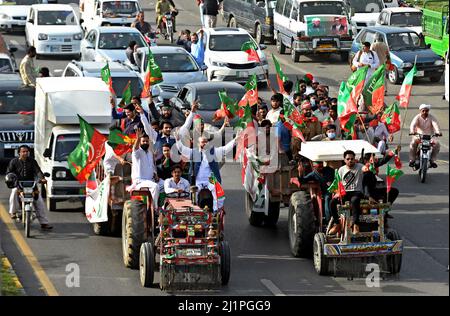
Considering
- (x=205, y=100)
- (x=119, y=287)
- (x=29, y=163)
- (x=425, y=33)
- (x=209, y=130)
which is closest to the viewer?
(x=119, y=287)

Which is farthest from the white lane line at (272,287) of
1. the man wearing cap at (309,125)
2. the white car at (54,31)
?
the white car at (54,31)

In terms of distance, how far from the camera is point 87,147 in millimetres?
23875

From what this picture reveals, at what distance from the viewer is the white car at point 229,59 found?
1588 inches

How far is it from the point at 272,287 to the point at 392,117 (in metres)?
7.42

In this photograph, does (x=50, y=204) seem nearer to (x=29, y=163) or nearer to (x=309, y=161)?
(x=29, y=163)

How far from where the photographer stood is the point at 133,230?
21.6 m

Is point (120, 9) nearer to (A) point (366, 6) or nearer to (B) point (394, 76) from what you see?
(A) point (366, 6)

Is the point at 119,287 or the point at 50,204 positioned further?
the point at 50,204

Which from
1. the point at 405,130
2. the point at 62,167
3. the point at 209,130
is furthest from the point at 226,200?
the point at 405,130

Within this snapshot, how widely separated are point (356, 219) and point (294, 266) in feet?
5.43

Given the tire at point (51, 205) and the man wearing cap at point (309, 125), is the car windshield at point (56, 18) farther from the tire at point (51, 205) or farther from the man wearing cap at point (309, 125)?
the man wearing cap at point (309, 125)

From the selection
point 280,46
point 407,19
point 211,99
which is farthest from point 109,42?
point 407,19

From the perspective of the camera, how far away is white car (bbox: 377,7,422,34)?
45.0m

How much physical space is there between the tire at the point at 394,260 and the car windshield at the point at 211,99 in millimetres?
11693
